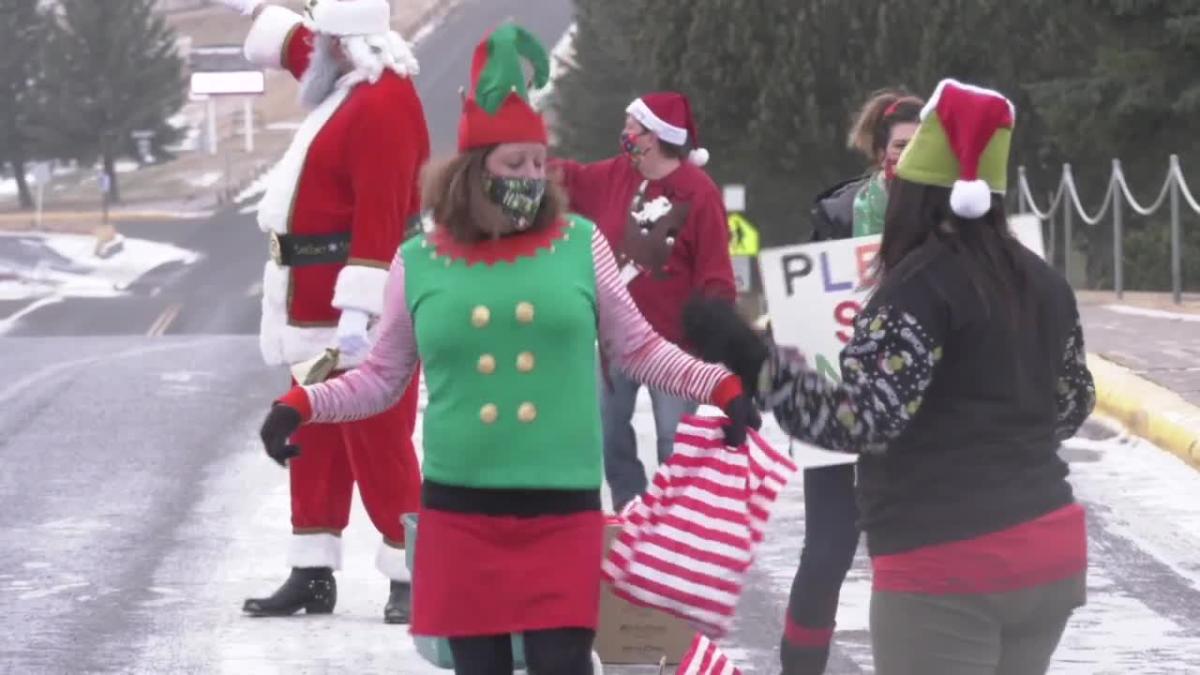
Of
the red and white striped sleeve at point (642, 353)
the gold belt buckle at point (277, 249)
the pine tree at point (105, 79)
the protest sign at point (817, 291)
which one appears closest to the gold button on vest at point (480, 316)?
the red and white striped sleeve at point (642, 353)

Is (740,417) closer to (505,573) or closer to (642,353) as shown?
(642,353)

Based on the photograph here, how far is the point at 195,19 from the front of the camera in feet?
398

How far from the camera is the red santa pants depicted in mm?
7910

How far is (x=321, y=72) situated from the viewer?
7.91 metres

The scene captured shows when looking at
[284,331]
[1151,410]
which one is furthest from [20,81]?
[284,331]

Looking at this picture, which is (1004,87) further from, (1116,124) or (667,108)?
(667,108)

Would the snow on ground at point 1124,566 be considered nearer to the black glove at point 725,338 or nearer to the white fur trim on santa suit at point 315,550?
the white fur trim on santa suit at point 315,550

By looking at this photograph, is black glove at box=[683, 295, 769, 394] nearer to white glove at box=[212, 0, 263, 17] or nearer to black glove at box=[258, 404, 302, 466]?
black glove at box=[258, 404, 302, 466]

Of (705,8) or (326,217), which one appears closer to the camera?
(326,217)

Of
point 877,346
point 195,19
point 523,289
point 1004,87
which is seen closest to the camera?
point 877,346

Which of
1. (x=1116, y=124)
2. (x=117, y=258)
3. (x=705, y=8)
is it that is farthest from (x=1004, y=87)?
(x=117, y=258)

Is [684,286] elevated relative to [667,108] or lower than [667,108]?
lower

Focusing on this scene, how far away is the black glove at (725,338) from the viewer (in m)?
4.60

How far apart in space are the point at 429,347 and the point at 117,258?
194 feet
